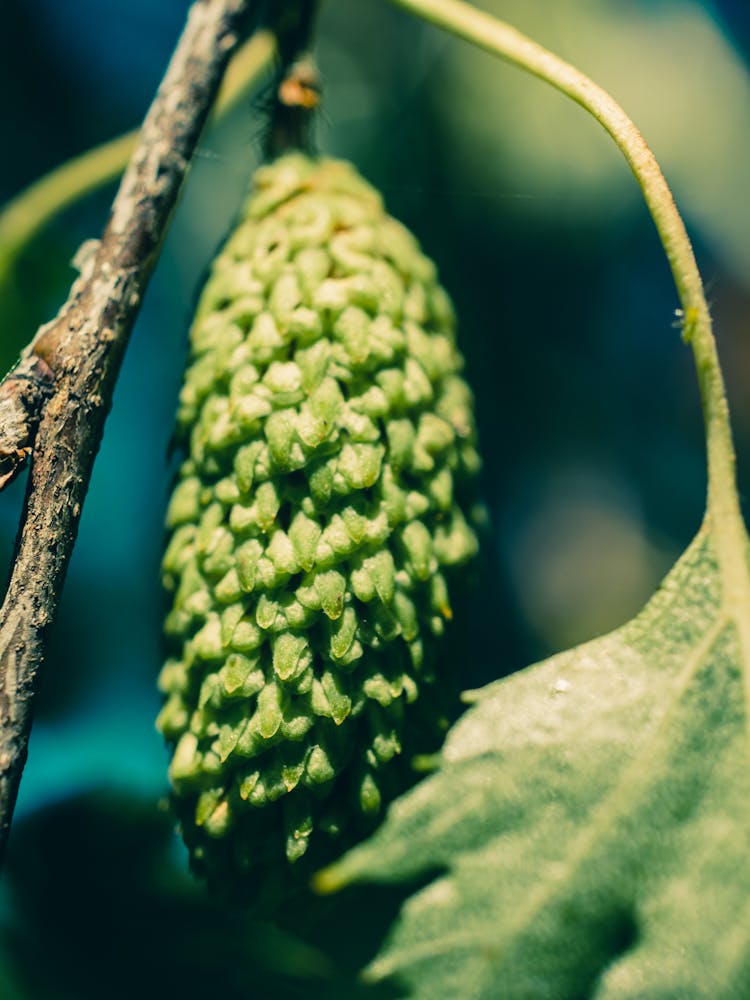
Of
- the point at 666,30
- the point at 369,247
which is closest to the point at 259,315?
the point at 369,247

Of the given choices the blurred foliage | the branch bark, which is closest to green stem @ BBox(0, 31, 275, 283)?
the branch bark

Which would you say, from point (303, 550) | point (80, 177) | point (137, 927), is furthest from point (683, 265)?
point (137, 927)

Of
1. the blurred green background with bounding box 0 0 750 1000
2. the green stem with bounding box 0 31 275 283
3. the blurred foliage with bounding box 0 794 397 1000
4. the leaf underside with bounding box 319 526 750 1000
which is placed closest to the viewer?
the leaf underside with bounding box 319 526 750 1000

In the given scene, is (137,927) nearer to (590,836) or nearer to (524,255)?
(590,836)

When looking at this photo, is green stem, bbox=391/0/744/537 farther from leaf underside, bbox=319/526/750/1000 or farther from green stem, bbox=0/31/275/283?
A: green stem, bbox=0/31/275/283

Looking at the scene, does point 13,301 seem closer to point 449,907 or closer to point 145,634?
point 145,634

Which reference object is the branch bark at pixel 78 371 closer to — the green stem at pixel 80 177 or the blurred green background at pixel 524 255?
the green stem at pixel 80 177
